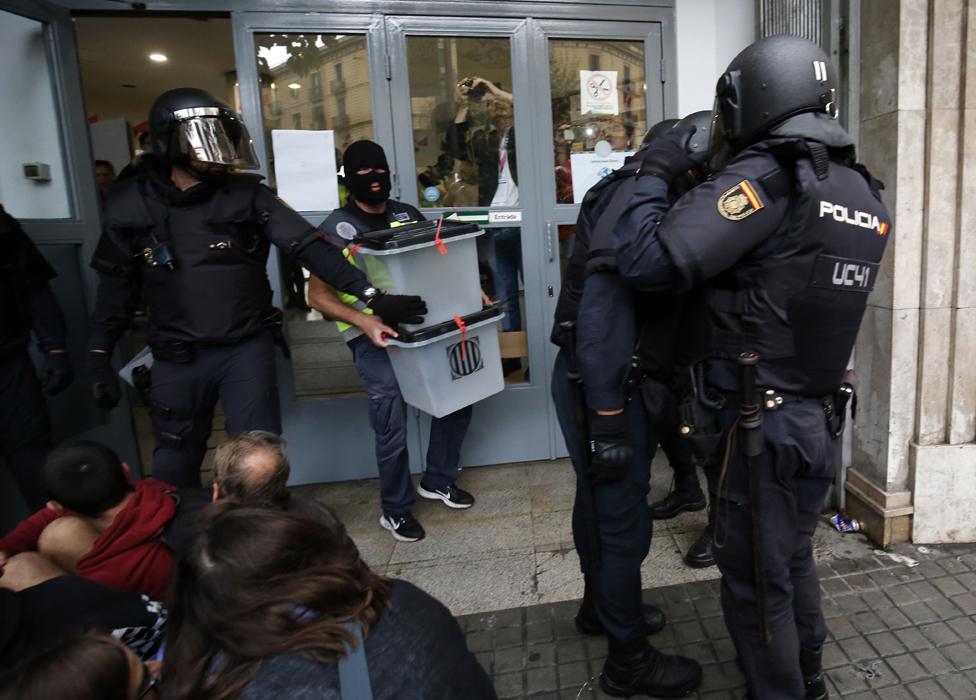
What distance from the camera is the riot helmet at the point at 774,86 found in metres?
1.68

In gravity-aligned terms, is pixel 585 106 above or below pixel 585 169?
above

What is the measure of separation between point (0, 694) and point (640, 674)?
177 centimetres

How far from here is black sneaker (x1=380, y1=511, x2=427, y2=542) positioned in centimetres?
333

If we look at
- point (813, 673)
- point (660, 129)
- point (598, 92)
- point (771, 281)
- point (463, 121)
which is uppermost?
point (598, 92)

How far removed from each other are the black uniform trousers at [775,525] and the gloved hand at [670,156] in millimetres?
705

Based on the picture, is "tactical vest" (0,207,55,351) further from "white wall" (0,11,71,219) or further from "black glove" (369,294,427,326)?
"black glove" (369,294,427,326)

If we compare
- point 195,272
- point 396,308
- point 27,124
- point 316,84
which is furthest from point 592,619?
point 27,124

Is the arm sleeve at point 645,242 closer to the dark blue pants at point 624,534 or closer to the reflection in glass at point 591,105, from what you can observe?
the dark blue pants at point 624,534

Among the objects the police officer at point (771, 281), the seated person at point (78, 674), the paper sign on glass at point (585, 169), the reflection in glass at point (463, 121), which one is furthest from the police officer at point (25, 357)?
the paper sign on glass at point (585, 169)

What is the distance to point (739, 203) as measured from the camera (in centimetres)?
160

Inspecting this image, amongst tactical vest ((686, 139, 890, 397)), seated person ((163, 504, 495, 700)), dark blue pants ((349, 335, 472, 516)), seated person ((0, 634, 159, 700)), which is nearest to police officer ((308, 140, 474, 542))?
dark blue pants ((349, 335, 472, 516))

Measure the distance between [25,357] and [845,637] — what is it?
11.9 feet

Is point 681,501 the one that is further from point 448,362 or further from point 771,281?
point 771,281

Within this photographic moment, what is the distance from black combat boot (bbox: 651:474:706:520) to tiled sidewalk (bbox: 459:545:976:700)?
2.04 feet
